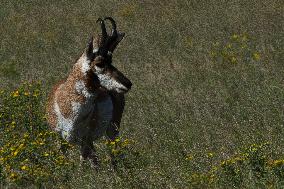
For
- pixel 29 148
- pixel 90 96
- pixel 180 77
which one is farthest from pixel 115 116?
pixel 180 77

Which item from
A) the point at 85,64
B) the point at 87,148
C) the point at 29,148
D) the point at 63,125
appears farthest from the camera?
the point at 87,148

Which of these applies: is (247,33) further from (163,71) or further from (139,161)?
(139,161)

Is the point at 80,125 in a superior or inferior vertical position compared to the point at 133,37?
superior

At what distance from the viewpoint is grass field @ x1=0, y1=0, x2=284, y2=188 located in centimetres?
591

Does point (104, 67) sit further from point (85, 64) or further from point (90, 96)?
point (90, 96)

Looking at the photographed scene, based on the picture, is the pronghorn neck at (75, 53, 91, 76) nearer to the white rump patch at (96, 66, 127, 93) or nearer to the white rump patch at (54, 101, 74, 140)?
the white rump patch at (96, 66, 127, 93)

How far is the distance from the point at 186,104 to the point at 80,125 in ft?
9.76

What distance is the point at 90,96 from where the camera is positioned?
25.4ft

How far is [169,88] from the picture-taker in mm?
11672

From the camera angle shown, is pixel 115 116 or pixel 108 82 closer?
pixel 108 82

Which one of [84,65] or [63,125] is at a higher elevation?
[84,65]

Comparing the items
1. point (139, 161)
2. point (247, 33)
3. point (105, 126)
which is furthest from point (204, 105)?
point (247, 33)

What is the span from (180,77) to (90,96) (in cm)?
480

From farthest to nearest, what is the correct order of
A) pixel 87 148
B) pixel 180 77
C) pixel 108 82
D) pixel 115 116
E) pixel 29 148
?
1. pixel 180 77
2. pixel 115 116
3. pixel 87 148
4. pixel 108 82
5. pixel 29 148
